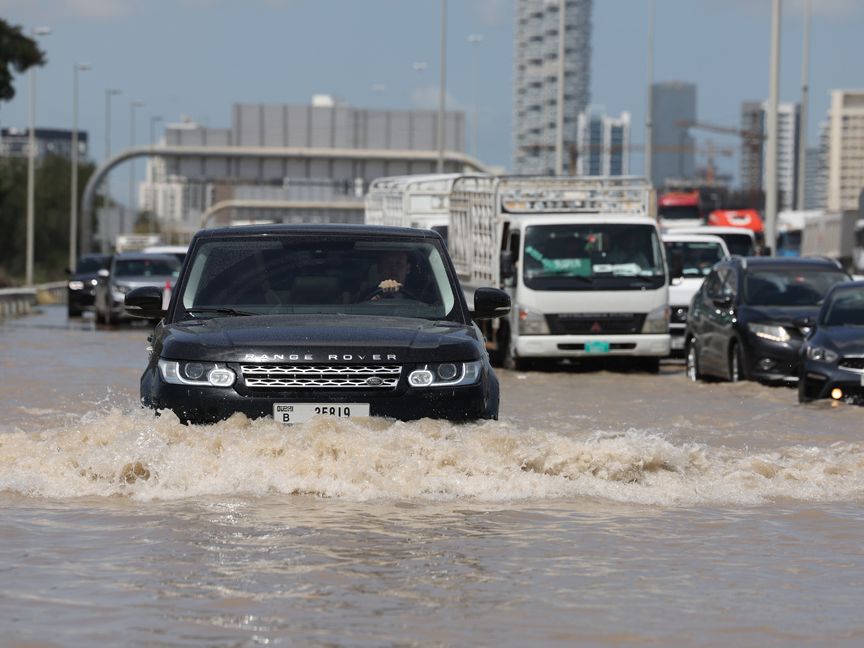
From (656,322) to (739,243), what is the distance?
11.7 metres

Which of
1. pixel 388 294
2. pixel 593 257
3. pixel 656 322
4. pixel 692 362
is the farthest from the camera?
pixel 593 257

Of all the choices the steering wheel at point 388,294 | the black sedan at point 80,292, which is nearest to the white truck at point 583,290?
the steering wheel at point 388,294

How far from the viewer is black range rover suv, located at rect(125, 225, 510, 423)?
10094 mm

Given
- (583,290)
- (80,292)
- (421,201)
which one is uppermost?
(421,201)

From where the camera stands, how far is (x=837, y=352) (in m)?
18.3

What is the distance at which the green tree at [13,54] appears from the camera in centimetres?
5694

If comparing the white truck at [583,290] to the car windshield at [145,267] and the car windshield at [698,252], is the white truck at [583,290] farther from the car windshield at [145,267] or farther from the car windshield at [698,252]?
the car windshield at [145,267]

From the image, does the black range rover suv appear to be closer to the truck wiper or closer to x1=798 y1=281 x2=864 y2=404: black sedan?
the truck wiper

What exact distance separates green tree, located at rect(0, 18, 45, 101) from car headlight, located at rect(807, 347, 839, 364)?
41.9m

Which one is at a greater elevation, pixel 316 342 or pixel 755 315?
pixel 316 342

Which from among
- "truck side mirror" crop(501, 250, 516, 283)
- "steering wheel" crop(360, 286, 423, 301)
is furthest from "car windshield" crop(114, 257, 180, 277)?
"steering wheel" crop(360, 286, 423, 301)

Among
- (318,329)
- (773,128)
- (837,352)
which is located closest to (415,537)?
(318,329)

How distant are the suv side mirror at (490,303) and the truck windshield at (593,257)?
1379cm

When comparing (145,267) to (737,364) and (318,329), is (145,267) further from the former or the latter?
(318,329)
